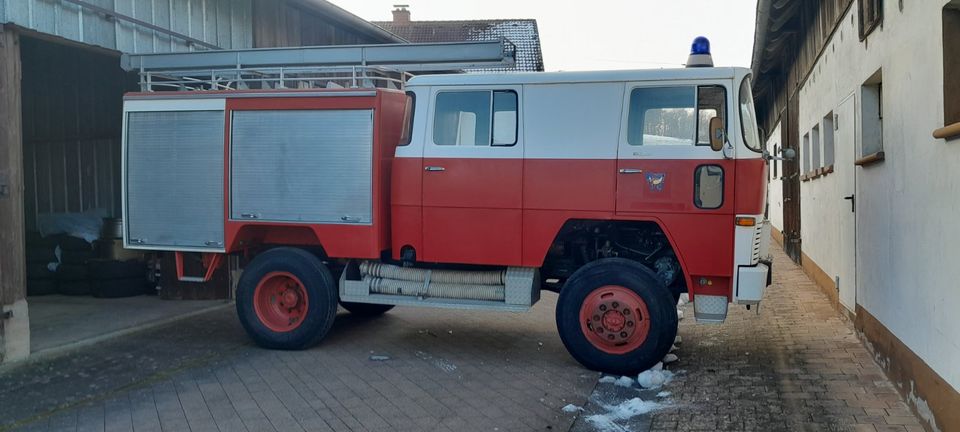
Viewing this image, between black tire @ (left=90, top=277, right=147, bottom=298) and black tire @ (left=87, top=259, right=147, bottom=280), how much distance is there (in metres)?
0.06

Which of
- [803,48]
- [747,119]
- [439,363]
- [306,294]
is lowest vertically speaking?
[439,363]

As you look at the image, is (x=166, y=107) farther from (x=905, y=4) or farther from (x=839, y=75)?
(x=839, y=75)

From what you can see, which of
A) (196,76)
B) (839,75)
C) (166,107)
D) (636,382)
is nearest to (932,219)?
(636,382)

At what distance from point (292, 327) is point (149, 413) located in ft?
7.31

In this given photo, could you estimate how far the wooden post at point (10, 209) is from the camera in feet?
22.9

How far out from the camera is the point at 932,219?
5219mm

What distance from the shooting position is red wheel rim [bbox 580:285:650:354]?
6.98 meters

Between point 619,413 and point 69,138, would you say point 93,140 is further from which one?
point 619,413

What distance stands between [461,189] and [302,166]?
159 cm

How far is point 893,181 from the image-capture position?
6.42 m

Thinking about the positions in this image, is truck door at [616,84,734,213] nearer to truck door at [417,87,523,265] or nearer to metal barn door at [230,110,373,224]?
truck door at [417,87,523,265]

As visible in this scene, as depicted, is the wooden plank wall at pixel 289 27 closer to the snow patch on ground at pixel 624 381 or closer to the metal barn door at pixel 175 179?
the metal barn door at pixel 175 179

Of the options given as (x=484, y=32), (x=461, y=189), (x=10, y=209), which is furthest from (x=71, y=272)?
(x=484, y=32)

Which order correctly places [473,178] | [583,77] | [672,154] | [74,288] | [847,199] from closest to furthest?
1. [672,154]
2. [583,77]
3. [473,178]
4. [847,199]
5. [74,288]
